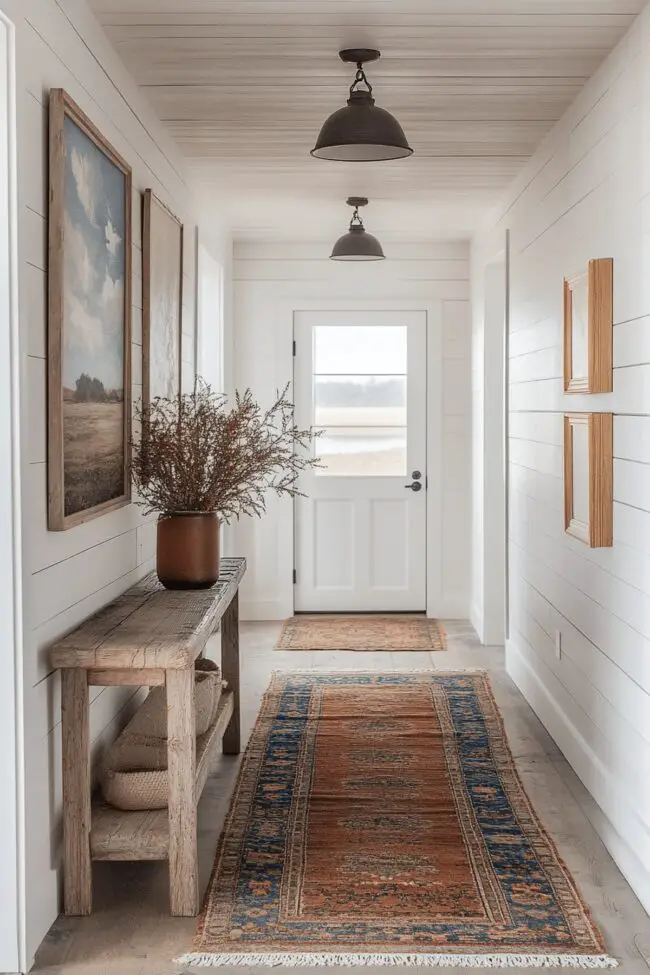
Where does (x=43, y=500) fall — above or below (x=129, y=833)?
above

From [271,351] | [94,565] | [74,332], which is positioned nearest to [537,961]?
[94,565]

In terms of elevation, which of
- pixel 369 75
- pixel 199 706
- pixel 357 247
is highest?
pixel 369 75

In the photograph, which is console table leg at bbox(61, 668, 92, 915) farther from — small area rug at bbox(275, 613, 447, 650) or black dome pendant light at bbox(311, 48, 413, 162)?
small area rug at bbox(275, 613, 447, 650)

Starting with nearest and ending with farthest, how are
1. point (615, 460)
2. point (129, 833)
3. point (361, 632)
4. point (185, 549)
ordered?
point (129, 833), point (615, 460), point (185, 549), point (361, 632)

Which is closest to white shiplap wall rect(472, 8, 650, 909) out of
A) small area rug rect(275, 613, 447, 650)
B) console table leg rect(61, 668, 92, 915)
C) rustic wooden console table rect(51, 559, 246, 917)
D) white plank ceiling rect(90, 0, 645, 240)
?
white plank ceiling rect(90, 0, 645, 240)

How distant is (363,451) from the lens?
7141 mm

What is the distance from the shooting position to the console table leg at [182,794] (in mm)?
2787

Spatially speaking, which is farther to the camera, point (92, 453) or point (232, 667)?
point (232, 667)

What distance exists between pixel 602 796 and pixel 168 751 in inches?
61.0

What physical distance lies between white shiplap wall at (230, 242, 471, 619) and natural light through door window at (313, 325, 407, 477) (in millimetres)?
222

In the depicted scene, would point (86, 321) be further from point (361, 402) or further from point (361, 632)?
point (361, 402)

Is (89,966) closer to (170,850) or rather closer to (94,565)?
(170,850)

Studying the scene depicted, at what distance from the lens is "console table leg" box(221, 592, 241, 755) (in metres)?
4.20

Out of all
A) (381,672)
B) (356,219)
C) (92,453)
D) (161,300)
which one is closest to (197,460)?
(92,453)
